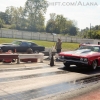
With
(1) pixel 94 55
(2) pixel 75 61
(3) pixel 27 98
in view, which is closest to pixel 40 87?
(3) pixel 27 98

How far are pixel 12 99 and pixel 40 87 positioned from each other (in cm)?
173

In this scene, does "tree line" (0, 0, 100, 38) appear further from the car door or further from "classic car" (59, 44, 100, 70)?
"classic car" (59, 44, 100, 70)

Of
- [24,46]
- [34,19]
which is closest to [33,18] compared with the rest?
[34,19]

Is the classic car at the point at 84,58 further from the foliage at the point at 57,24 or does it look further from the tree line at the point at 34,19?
the foliage at the point at 57,24

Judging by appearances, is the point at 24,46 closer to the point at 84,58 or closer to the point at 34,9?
the point at 84,58

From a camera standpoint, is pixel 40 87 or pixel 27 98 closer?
pixel 27 98

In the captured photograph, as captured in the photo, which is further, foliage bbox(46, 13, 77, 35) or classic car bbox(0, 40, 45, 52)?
foliage bbox(46, 13, 77, 35)

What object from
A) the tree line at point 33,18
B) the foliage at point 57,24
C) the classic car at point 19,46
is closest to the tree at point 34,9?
the tree line at point 33,18

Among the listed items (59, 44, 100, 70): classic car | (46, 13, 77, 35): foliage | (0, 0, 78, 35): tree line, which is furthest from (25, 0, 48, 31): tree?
(59, 44, 100, 70): classic car

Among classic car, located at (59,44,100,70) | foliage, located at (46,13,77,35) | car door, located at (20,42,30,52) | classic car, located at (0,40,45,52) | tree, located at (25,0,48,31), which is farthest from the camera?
foliage, located at (46,13,77,35)

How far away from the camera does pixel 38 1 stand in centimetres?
8506

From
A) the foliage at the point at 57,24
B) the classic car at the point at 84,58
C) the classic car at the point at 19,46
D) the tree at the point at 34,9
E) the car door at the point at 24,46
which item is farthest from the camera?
the foliage at the point at 57,24

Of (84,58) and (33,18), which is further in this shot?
(33,18)

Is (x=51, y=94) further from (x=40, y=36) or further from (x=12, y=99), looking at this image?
(x=40, y=36)
